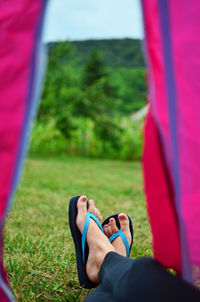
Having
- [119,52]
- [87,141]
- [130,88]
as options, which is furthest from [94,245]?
[119,52]

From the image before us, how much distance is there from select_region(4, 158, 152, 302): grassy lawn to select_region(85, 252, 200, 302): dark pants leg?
304 millimetres

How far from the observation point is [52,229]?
1928mm

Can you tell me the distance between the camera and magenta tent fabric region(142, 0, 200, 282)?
2.70ft

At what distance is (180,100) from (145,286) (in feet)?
1.43

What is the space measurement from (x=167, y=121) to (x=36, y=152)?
19.3 feet

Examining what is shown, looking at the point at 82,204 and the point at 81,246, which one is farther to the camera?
the point at 82,204

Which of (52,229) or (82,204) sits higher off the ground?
(82,204)

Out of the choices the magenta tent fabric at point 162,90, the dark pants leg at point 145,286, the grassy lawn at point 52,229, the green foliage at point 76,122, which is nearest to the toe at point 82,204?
the grassy lawn at point 52,229

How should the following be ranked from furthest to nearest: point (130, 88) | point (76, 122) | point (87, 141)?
point (130, 88)
point (76, 122)
point (87, 141)

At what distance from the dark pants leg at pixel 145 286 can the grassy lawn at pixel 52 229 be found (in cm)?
30

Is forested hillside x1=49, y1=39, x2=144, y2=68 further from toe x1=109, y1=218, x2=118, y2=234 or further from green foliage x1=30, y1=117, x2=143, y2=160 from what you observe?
toe x1=109, y1=218, x2=118, y2=234

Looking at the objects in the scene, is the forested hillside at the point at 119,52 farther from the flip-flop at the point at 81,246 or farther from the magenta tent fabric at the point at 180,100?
the magenta tent fabric at the point at 180,100

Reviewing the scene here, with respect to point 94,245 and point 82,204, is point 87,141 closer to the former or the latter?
point 82,204

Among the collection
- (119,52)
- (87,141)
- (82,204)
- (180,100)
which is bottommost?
(87,141)
